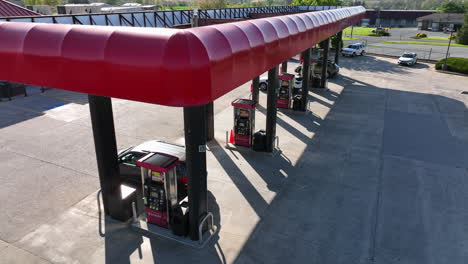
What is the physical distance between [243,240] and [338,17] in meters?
18.0

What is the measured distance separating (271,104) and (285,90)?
6.75 metres

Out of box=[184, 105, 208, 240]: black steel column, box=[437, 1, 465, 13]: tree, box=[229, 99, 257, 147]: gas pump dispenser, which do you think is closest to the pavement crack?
box=[184, 105, 208, 240]: black steel column

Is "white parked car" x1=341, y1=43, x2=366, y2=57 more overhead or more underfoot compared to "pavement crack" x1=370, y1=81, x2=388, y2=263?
more overhead

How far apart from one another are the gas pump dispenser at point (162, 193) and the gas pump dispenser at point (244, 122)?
622 centimetres

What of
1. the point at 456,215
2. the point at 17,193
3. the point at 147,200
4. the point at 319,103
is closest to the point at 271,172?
the point at 147,200

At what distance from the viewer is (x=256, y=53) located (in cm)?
940

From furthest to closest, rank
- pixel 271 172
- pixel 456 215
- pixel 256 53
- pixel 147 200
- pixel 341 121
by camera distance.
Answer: pixel 341 121 < pixel 271 172 < pixel 456 215 < pixel 147 200 < pixel 256 53

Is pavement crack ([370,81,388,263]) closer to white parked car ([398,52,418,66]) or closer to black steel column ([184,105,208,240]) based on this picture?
black steel column ([184,105,208,240])

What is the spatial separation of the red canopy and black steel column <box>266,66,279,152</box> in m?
4.74

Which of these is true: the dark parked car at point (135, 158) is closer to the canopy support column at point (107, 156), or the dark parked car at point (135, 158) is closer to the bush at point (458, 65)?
the canopy support column at point (107, 156)

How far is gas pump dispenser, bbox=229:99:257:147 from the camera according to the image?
15.4 m

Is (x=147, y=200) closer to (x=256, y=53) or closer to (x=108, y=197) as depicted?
(x=108, y=197)

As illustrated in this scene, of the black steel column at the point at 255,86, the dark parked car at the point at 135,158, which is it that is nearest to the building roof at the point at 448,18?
the black steel column at the point at 255,86

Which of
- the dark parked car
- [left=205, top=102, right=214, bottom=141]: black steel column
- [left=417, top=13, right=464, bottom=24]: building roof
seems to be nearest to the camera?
the dark parked car
